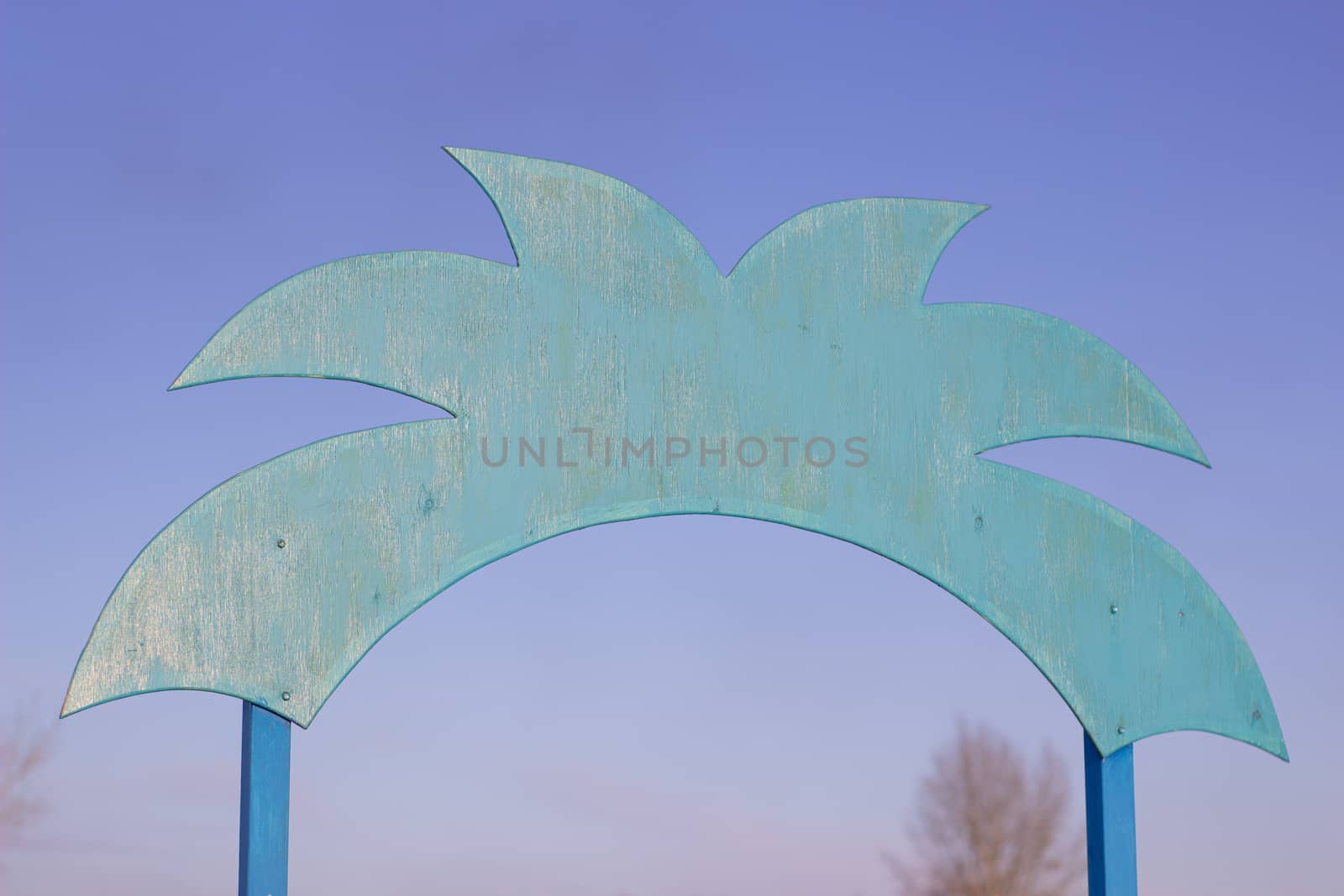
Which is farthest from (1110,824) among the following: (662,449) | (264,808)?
(264,808)

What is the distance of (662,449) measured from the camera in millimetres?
3451

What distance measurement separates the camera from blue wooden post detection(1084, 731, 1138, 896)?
362 cm

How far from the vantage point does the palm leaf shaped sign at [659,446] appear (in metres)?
3.21

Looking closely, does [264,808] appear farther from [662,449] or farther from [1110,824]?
[1110,824]

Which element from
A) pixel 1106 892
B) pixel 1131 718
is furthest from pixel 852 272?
pixel 1106 892

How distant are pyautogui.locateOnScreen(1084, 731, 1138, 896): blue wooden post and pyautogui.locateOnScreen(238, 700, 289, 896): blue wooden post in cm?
188

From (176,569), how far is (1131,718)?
2255 mm

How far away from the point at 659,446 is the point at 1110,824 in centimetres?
142

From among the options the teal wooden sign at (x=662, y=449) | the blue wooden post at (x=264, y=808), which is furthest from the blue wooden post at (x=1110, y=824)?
the blue wooden post at (x=264, y=808)

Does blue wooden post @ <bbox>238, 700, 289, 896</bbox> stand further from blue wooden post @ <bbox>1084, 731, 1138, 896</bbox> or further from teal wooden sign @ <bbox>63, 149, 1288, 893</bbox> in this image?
blue wooden post @ <bbox>1084, 731, 1138, 896</bbox>

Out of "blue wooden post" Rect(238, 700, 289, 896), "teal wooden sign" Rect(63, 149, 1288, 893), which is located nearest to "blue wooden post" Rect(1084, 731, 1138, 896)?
"teal wooden sign" Rect(63, 149, 1288, 893)

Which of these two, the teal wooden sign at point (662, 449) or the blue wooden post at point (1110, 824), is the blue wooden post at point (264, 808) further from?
the blue wooden post at point (1110, 824)

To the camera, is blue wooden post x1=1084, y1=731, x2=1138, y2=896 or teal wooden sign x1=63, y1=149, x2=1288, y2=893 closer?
Result: teal wooden sign x1=63, y1=149, x2=1288, y2=893

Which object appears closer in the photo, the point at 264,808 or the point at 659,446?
the point at 264,808
